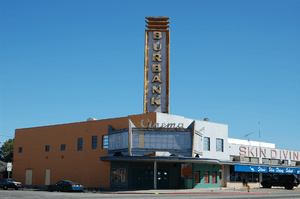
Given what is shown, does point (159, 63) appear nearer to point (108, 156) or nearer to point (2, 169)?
point (108, 156)

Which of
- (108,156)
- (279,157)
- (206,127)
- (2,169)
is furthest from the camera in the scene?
(2,169)

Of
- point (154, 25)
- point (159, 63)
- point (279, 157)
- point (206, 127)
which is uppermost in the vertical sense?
point (154, 25)

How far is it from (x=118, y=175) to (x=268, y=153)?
2511 cm

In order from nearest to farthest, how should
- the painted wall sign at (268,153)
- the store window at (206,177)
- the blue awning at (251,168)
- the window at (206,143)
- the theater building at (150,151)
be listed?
the theater building at (150,151) < the store window at (206,177) < the window at (206,143) < the blue awning at (251,168) < the painted wall sign at (268,153)

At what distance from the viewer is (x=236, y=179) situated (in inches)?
1870

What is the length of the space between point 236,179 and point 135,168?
51.4 ft

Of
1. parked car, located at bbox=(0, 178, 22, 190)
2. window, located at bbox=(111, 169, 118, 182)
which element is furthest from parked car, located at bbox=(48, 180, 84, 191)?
parked car, located at bbox=(0, 178, 22, 190)

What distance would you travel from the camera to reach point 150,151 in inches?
1431

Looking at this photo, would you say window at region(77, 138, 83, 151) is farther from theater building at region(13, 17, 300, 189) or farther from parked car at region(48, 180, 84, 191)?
parked car at region(48, 180, 84, 191)

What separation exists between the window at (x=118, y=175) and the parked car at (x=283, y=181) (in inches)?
763

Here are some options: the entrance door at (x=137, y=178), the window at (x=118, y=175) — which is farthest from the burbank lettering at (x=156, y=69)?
the window at (x=118, y=175)

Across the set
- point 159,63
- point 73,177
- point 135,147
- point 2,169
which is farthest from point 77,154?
point 2,169

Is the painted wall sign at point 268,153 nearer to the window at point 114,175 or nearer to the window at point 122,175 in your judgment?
the window at point 122,175

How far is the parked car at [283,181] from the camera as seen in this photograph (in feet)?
147
